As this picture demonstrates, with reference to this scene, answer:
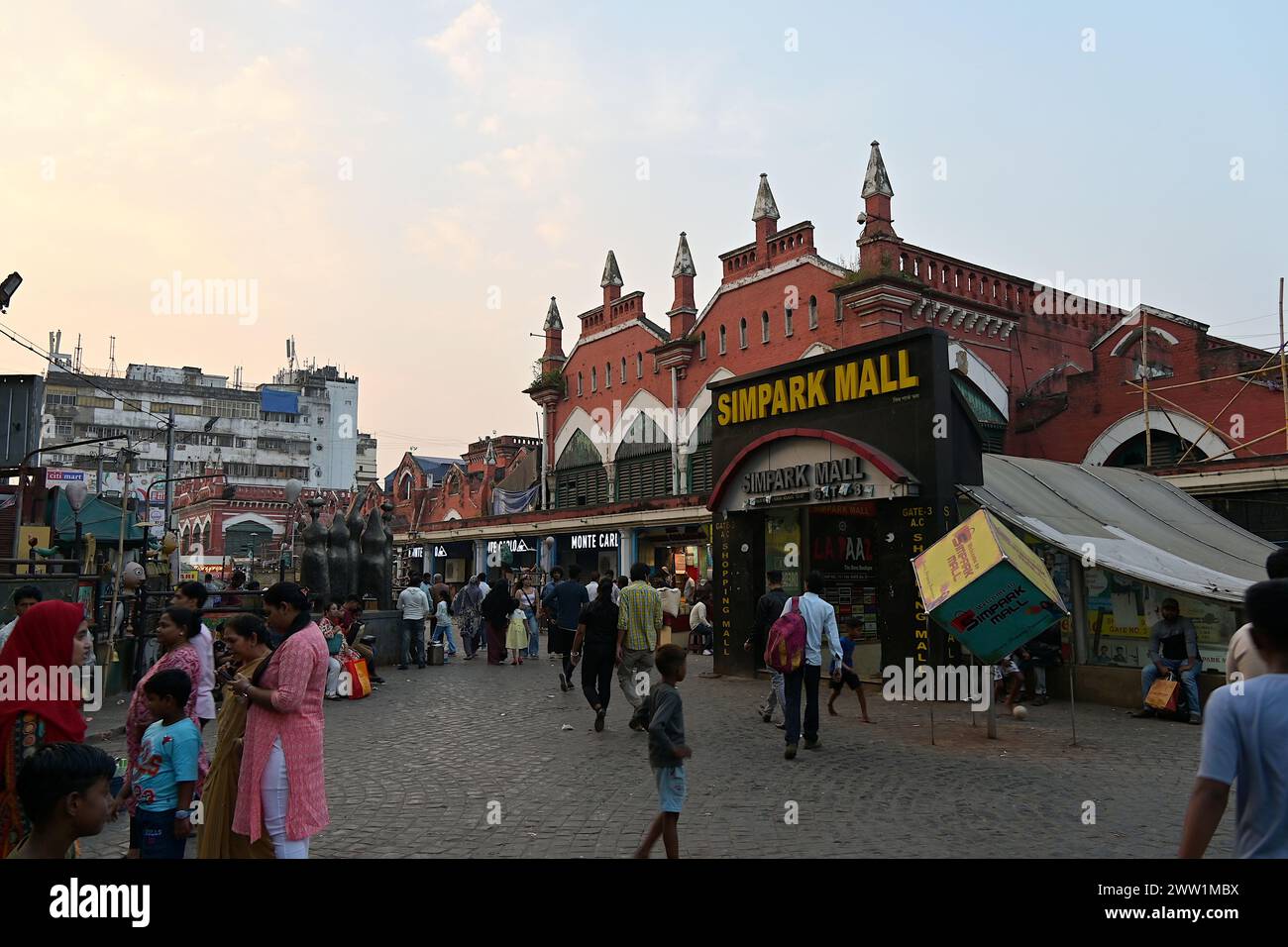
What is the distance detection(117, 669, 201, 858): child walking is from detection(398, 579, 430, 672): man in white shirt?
1351 cm

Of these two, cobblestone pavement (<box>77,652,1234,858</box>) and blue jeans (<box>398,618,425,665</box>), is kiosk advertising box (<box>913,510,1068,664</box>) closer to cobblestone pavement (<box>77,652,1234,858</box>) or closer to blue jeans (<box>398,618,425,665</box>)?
cobblestone pavement (<box>77,652,1234,858</box>)

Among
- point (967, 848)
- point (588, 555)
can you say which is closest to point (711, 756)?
point (967, 848)

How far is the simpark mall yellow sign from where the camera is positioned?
48.2 ft

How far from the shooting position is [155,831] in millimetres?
4477

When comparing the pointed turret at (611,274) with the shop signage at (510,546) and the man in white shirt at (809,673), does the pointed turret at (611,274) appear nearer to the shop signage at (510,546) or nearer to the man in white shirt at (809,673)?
the shop signage at (510,546)

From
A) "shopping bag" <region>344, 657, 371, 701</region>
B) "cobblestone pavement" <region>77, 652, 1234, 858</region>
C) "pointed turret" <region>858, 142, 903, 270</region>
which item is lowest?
"cobblestone pavement" <region>77, 652, 1234, 858</region>

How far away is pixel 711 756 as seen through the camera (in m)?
9.45

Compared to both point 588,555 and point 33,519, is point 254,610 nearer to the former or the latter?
point 33,519

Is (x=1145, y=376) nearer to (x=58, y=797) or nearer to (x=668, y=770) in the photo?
(x=668, y=770)

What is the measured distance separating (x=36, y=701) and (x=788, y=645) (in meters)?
6.91

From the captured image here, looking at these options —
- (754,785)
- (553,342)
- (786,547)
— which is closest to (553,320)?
(553,342)

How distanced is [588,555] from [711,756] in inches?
992

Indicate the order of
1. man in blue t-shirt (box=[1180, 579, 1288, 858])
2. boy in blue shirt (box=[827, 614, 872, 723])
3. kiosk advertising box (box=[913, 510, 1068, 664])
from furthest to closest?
boy in blue shirt (box=[827, 614, 872, 723])
kiosk advertising box (box=[913, 510, 1068, 664])
man in blue t-shirt (box=[1180, 579, 1288, 858])

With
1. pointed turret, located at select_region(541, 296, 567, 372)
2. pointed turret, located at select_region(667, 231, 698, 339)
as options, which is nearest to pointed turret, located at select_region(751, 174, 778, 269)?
pointed turret, located at select_region(667, 231, 698, 339)
